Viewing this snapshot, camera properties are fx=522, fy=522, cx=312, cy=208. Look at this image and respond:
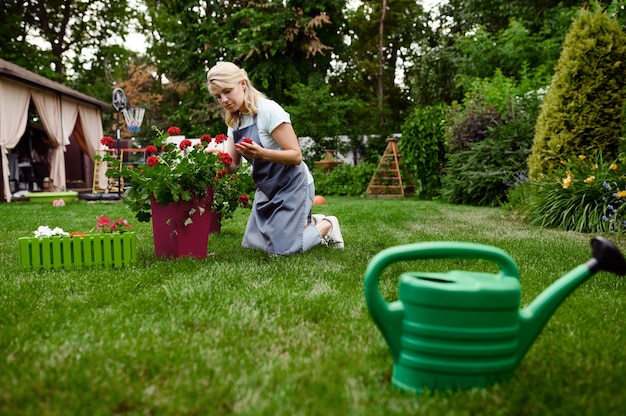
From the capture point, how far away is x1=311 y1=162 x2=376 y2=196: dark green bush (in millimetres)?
13055

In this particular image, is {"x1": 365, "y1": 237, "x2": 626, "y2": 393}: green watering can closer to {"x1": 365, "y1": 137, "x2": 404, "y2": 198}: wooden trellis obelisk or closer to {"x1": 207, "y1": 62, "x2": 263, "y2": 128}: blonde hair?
{"x1": 207, "y1": 62, "x2": 263, "y2": 128}: blonde hair

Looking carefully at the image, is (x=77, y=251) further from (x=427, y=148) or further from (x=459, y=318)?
(x=427, y=148)

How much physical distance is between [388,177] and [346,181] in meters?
1.33

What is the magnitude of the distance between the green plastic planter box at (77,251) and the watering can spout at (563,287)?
2461 millimetres

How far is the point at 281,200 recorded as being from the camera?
3.66 meters

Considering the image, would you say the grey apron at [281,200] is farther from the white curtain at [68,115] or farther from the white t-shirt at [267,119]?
the white curtain at [68,115]

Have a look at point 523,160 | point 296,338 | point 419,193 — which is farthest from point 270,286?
point 419,193

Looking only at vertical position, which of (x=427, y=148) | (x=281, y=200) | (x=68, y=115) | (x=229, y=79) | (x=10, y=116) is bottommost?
(x=281, y=200)

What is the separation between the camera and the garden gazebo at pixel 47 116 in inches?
435

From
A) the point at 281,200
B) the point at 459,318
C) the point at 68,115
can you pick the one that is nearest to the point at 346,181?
the point at 68,115

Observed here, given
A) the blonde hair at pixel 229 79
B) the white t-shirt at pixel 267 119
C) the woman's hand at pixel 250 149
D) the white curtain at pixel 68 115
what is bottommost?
the woman's hand at pixel 250 149

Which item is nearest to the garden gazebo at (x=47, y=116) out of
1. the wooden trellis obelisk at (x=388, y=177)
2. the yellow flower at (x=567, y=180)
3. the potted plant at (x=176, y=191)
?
the wooden trellis obelisk at (x=388, y=177)

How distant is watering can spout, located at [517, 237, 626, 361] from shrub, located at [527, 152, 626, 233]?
362 centimetres

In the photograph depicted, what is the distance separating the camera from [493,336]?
1.41m
